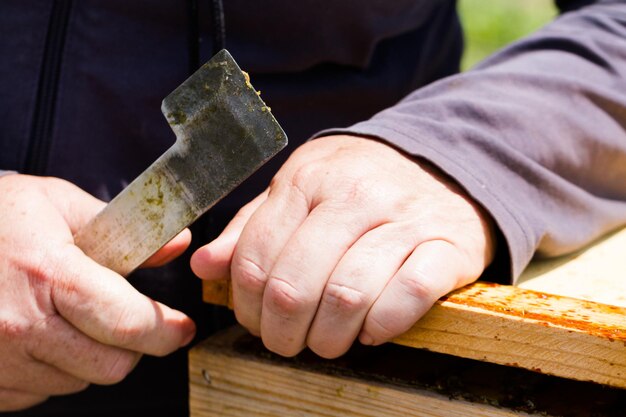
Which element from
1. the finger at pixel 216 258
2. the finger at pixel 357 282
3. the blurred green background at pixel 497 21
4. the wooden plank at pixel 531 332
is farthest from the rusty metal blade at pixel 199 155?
the blurred green background at pixel 497 21

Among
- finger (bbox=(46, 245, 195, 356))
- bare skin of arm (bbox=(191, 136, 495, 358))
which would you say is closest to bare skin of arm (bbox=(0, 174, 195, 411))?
finger (bbox=(46, 245, 195, 356))

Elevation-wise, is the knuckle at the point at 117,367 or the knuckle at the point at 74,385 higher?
the knuckle at the point at 117,367

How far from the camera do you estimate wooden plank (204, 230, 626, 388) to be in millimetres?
851

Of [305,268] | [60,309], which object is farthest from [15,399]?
[305,268]

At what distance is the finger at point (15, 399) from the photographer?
1.08 metres

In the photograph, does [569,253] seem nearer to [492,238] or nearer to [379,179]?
[492,238]

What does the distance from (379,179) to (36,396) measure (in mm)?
550

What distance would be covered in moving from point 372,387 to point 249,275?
20 centimetres

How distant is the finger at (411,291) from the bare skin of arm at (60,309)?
0.28 metres

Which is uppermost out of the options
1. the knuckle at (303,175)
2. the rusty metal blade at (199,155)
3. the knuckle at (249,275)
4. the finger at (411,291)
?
the rusty metal blade at (199,155)

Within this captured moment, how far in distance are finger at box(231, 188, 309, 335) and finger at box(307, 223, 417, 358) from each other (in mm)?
76

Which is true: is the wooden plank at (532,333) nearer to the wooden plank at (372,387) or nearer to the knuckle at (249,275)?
the wooden plank at (372,387)

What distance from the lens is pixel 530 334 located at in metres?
0.87

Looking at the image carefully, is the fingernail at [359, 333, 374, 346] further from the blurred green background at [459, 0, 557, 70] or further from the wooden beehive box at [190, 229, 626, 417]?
the blurred green background at [459, 0, 557, 70]
